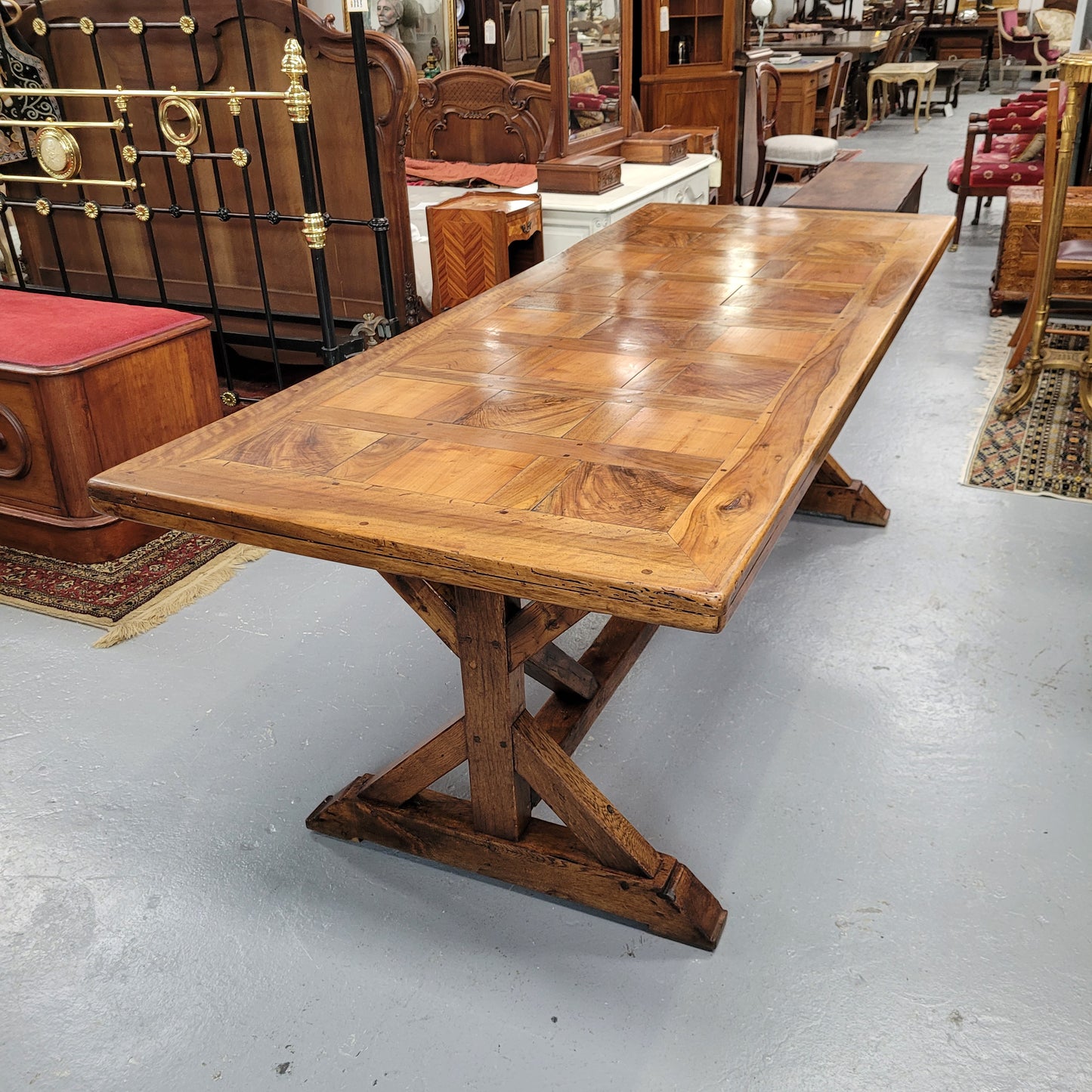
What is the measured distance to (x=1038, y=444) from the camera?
11.5 feet

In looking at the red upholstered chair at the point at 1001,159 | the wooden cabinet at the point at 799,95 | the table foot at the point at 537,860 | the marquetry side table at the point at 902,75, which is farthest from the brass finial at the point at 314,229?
the marquetry side table at the point at 902,75

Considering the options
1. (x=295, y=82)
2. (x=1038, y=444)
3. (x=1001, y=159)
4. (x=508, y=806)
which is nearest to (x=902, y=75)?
(x=1001, y=159)

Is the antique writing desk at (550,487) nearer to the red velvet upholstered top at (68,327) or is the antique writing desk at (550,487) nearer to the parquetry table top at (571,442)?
the parquetry table top at (571,442)

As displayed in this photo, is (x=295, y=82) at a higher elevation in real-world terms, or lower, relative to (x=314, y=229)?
higher

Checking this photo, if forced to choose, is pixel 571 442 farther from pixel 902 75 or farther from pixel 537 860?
pixel 902 75

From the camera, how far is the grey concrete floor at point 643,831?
4.97ft

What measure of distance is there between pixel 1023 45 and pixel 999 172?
28.8ft

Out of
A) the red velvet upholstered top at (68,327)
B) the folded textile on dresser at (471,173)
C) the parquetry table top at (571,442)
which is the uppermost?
the parquetry table top at (571,442)

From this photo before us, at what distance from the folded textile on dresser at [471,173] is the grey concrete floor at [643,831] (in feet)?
9.95

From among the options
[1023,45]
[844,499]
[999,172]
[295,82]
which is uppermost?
[295,82]

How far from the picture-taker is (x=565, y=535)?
4.07 feet

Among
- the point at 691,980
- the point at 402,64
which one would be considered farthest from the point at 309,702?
the point at 402,64

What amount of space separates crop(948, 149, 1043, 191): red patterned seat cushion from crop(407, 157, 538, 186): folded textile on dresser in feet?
7.88

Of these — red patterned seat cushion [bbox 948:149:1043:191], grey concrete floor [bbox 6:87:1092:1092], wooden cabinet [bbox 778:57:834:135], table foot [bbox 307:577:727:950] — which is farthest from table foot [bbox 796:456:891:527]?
wooden cabinet [bbox 778:57:834:135]
